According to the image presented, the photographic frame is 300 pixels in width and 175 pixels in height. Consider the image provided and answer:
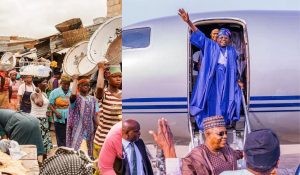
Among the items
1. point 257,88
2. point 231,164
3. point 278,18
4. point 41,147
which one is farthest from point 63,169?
point 41,147

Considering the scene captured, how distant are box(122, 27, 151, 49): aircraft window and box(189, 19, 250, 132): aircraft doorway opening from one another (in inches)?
7.8

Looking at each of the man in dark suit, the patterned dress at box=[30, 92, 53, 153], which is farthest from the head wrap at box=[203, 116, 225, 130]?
the patterned dress at box=[30, 92, 53, 153]

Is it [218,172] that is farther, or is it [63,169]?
[63,169]

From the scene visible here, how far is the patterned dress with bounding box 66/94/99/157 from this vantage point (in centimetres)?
446

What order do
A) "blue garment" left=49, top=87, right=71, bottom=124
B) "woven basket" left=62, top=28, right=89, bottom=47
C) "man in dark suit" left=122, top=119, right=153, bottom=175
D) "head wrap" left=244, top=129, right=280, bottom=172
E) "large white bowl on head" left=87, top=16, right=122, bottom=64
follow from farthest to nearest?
"blue garment" left=49, top=87, right=71, bottom=124 → "woven basket" left=62, top=28, right=89, bottom=47 → "large white bowl on head" left=87, top=16, right=122, bottom=64 → "man in dark suit" left=122, top=119, right=153, bottom=175 → "head wrap" left=244, top=129, right=280, bottom=172

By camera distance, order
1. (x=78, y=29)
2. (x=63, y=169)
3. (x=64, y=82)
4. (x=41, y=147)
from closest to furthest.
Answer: (x=63, y=169) → (x=78, y=29) → (x=41, y=147) → (x=64, y=82)

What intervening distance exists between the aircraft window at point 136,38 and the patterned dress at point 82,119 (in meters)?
2.26

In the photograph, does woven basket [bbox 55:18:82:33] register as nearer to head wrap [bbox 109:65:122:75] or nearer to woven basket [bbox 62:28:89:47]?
woven basket [bbox 62:28:89:47]

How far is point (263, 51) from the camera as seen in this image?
2021 millimetres

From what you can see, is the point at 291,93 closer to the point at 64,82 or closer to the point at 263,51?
the point at 263,51

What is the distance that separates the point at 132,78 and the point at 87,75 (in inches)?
82.5

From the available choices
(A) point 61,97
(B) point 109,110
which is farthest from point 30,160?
(A) point 61,97

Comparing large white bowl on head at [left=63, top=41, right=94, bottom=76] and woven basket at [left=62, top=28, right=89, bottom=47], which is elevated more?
woven basket at [left=62, top=28, right=89, bottom=47]

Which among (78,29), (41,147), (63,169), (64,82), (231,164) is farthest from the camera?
(64,82)
